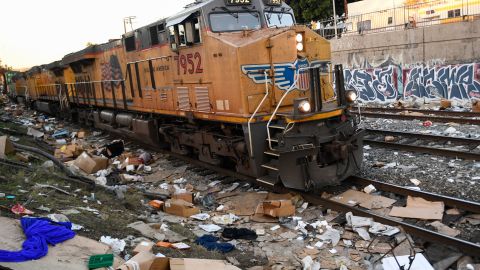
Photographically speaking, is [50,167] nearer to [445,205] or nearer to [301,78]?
[301,78]

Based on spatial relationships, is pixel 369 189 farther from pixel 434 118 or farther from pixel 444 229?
pixel 434 118

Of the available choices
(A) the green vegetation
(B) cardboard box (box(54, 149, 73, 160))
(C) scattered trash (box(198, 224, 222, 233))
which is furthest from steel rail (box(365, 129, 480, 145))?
(A) the green vegetation

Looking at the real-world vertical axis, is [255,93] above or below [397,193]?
above

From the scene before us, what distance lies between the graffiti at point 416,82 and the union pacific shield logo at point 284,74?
10748mm

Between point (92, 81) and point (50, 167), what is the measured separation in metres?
9.18

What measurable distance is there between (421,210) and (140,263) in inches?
173

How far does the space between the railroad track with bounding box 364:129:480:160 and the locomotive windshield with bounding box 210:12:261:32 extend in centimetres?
467

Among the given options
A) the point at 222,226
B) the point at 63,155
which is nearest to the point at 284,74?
the point at 222,226

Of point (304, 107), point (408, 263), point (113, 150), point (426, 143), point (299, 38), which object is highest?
point (299, 38)

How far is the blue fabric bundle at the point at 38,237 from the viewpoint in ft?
12.7

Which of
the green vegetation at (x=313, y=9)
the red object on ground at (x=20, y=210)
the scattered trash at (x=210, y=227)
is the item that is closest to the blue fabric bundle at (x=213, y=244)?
the scattered trash at (x=210, y=227)

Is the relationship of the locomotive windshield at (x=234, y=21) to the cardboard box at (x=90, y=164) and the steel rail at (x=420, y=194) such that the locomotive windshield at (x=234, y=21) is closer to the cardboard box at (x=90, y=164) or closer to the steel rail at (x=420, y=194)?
the steel rail at (x=420, y=194)

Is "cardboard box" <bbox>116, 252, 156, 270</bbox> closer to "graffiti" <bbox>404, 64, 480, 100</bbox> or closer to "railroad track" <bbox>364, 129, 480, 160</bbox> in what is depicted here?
"railroad track" <bbox>364, 129, 480, 160</bbox>

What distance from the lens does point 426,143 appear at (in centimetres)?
1054
